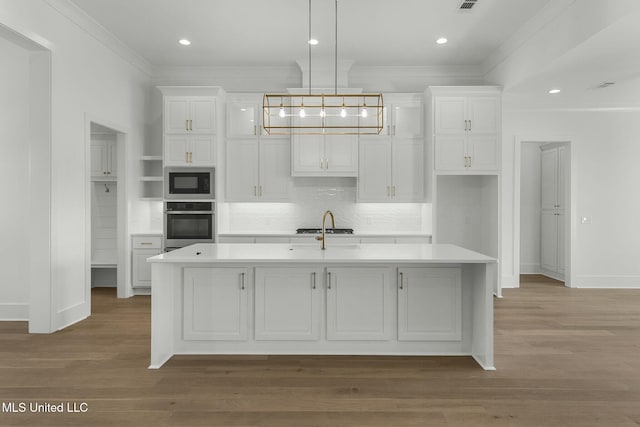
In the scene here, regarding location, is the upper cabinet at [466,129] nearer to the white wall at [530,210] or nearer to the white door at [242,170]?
the white wall at [530,210]

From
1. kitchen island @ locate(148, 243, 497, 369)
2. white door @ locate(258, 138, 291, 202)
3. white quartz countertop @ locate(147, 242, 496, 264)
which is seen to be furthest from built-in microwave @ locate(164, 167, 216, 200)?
kitchen island @ locate(148, 243, 497, 369)

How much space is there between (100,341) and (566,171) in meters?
6.86

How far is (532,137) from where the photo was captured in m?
6.44

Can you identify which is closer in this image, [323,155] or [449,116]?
[449,116]

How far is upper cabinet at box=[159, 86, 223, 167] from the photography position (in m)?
5.73

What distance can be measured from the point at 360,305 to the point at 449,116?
136 inches

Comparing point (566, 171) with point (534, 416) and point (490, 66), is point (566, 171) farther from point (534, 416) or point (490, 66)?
point (534, 416)

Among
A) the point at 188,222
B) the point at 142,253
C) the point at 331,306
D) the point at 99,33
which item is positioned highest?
the point at 99,33

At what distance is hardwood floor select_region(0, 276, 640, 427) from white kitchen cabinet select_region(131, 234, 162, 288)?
1.63 metres

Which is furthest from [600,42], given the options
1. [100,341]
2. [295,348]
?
[100,341]

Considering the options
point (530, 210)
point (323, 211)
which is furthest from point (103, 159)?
point (530, 210)

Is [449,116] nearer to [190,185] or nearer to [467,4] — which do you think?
[467,4]

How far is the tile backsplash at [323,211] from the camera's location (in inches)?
248

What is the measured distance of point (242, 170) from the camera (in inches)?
234
